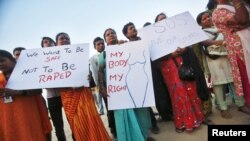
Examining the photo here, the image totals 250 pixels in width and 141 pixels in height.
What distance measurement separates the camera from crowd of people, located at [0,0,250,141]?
2826 millimetres

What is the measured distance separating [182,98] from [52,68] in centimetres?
186

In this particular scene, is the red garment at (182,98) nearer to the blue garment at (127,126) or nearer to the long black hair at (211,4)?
the blue garment at (127,126)

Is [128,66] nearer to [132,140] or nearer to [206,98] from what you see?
[132,140]

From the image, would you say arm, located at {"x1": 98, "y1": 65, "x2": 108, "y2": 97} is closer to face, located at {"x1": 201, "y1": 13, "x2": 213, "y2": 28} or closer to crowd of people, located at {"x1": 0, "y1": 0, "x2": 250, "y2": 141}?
crowd of people, located at {"x1": 0, "y1": 0, "x2": 250, "y2": 141}

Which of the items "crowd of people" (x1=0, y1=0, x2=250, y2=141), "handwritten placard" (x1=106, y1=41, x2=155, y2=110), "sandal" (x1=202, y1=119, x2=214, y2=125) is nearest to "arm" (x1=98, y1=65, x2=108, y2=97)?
"crowd of people" (x1=0, y1=0, x2=250, y2=141)

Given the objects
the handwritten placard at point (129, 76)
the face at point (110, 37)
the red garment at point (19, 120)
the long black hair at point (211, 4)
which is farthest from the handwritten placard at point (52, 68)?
the long black hair at point (211, 4)

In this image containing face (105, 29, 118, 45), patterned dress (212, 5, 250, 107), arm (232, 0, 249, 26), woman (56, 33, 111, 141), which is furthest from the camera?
face (105, 29, 118, 45)

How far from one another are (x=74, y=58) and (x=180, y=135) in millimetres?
1878

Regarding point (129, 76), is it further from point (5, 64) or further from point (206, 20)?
point (206, 20)

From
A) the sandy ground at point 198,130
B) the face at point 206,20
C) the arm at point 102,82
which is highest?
the face at point 206,20

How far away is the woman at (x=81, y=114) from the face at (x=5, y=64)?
0.66m

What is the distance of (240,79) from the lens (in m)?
2.87

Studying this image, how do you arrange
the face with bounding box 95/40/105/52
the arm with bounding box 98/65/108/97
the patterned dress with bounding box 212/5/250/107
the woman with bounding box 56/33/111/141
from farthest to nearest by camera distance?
the face with bounding box 95/40/105/52, the arm with bounding box 98/65/108/97, the woman with bounding box 56/33/111/141, the patterned dress with bounding box 212/5/250/107

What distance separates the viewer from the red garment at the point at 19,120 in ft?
9.27
